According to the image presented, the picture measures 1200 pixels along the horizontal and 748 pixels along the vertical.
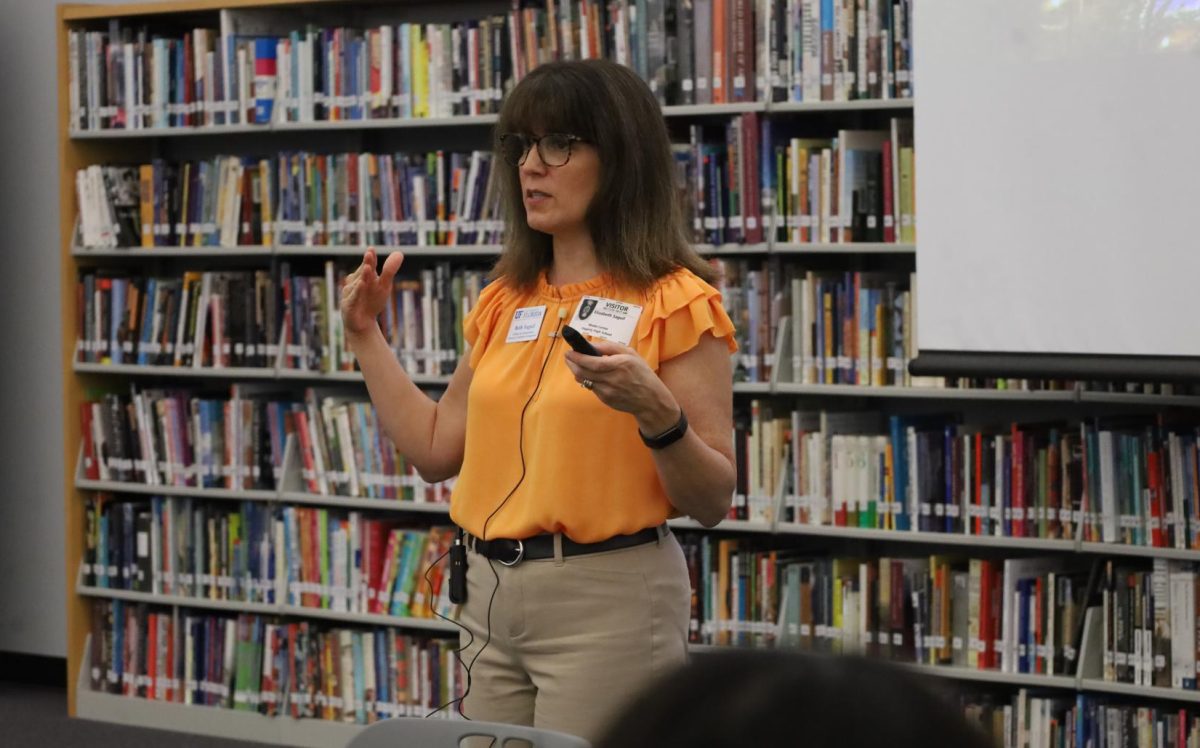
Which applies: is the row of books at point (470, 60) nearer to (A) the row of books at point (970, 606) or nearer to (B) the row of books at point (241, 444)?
(B) the row of books at point (241, 444)

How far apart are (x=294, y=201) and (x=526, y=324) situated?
2737mm

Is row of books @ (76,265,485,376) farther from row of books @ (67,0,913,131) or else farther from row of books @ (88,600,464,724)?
row of books @ (88,600,464,724)

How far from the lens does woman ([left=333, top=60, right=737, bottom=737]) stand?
191 cm

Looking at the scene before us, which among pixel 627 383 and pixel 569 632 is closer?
pixel 627 383

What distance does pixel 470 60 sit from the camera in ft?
14.2

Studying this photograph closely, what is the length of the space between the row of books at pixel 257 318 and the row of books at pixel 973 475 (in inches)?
35.1

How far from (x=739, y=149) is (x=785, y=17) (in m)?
0.34

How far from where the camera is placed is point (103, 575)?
196 inches

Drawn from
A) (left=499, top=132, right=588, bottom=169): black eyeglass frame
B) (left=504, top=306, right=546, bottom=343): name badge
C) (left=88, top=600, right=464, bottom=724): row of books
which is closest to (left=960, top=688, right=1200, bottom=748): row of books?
(left=88, top=600, right=464, bottom=724): row of books

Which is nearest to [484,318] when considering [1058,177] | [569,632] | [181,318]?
[569,632]

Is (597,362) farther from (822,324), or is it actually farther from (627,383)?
(822,324)

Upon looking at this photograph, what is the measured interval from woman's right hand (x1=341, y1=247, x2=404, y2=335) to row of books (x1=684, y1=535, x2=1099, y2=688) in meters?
1.82

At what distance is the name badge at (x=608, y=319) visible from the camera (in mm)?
1951

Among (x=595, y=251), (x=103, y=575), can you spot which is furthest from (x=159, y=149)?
(x=595, y=251)
